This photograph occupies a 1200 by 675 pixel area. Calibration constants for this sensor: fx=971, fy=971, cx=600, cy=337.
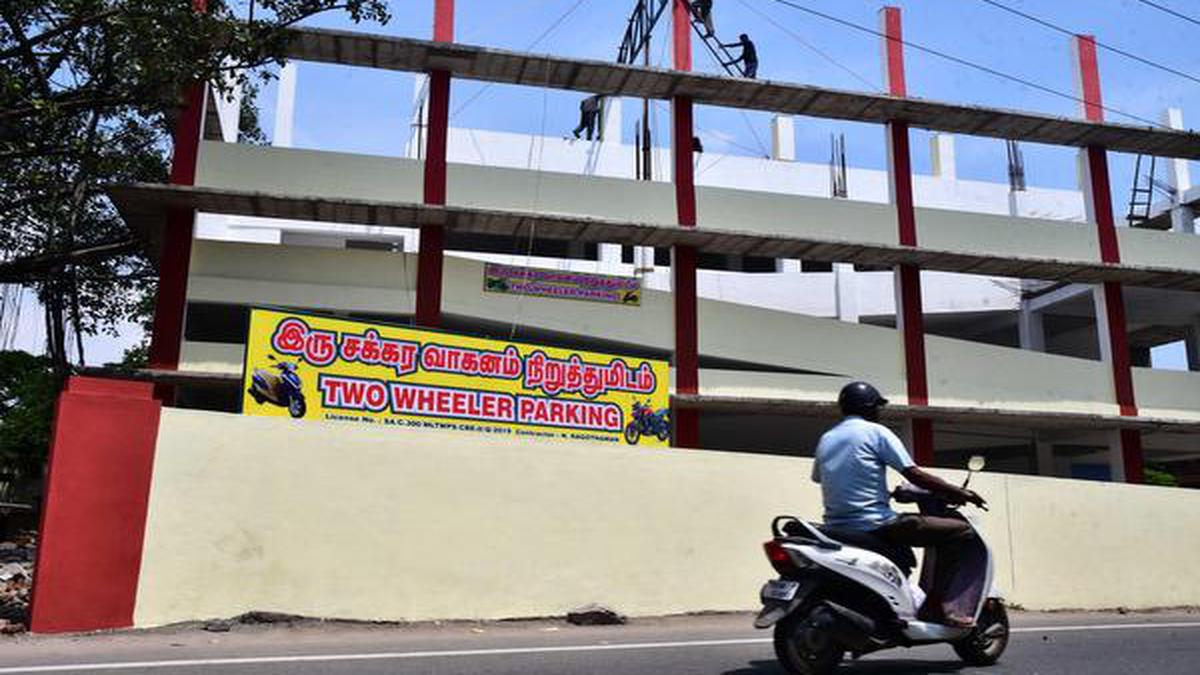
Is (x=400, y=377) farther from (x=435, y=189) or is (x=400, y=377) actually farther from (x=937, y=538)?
(x=435, y=189)

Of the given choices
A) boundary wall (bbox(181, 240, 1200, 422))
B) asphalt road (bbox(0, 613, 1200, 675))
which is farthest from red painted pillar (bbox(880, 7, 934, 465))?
asphalt road (bbox(0, 613, 1200, 675))

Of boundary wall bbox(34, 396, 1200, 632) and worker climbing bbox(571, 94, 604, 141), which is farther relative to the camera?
worker climbing bbox(571, 94, 604, 141)

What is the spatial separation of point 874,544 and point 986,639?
3.46ft

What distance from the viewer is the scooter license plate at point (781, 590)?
184 inches

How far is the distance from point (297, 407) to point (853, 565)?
587cm

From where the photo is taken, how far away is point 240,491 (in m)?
7.49

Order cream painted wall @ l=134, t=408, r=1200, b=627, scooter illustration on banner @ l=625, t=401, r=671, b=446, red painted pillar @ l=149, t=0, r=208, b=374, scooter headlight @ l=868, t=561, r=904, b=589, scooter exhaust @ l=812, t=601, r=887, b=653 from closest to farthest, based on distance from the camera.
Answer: scooter exhaust @ l=812, t=601, r=887, b=653
scooter headlight @ l=868, t=561, r=904, b=589
cream painted wall @ l=134, t=408, r=1200, b=627
scooter illustration on banner @ l=625, t=401, r=671, b=446
red painted pillar @ l=149, t=0, r=208, b=374

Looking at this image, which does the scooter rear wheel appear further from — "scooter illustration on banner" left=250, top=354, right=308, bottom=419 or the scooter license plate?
"scooter illustration on banner" left=250, top=354, right=308, bottom=419

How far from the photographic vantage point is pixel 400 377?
9.24 m

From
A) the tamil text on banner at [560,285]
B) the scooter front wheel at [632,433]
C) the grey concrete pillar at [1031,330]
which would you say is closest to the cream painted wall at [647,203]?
the tamil text on banner at [560,285]

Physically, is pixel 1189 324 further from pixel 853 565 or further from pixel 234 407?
pixel 853 565

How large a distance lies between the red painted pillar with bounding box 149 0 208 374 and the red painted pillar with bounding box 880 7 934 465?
1300cm

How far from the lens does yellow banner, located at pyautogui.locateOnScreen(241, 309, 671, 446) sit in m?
9.06

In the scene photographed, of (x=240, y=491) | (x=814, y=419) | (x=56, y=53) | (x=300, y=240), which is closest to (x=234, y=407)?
(x=300, y=240)
